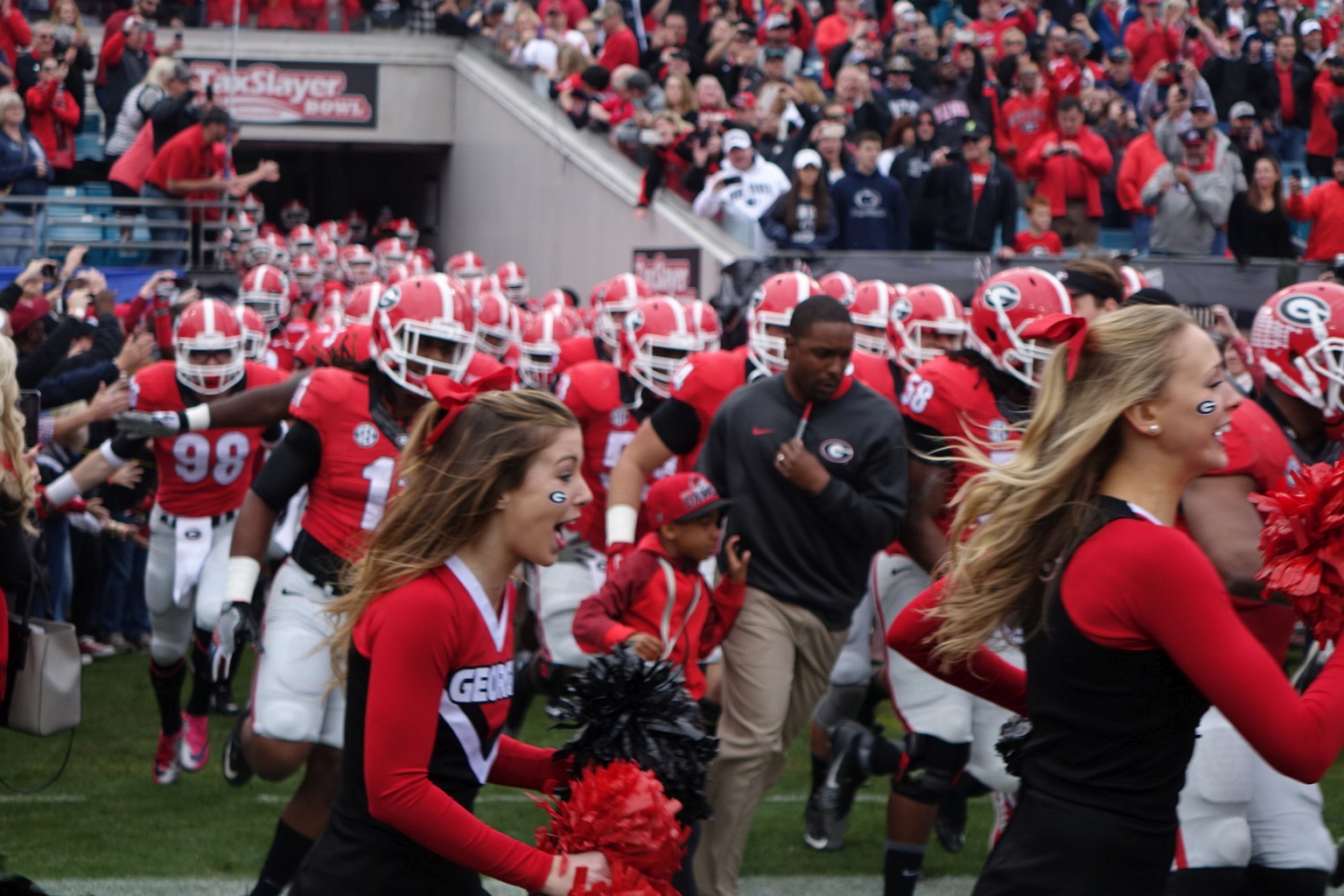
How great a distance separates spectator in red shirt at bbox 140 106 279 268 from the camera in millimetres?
15172

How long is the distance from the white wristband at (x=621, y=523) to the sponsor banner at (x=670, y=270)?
30.7 ft

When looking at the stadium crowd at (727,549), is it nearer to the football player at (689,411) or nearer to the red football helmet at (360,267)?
the football player at (689,411)

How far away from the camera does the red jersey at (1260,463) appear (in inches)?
146

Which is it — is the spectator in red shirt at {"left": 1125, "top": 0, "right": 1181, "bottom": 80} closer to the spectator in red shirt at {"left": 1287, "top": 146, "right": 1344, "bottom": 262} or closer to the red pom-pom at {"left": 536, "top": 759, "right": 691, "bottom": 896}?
the spectator in red shirt at {"left": 1287, "top": 146, "right": 1344, "bottom": 262}

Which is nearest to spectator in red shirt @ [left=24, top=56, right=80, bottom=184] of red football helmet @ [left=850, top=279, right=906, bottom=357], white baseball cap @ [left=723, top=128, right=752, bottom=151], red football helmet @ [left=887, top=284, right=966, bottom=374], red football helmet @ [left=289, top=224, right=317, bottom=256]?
red football helmet @ [left=289, top=224, right=317, bottom=256]

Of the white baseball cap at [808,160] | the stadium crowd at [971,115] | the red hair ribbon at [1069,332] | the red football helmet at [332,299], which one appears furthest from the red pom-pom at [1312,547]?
the white baseball cap at [808,160]

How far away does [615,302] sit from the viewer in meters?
9.84

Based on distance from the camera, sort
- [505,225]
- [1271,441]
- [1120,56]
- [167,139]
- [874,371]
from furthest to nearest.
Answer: [505,225]
[1120,56]
[167,139]
[874,371]
[1271,441]

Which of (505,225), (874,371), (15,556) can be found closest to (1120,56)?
(505,225)

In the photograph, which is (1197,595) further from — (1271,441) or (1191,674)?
(1271,441)

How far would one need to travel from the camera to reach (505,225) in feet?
74.2

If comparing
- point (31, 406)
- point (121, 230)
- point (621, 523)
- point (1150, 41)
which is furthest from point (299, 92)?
point (31, 406)

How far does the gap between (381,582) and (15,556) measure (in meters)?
1.36

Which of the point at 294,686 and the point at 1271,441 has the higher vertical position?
the point at 1271,441
